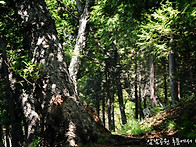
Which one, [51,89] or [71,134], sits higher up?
[51,89]

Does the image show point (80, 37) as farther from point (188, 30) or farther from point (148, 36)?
point (188, 30)

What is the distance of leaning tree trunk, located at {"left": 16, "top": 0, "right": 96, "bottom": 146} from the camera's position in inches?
108

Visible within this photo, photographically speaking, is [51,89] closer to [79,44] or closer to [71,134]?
[71,134]

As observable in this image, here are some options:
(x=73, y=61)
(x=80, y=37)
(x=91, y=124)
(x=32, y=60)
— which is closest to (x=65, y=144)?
(x=91, y=124)

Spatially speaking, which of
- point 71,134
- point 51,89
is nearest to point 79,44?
point 51,89

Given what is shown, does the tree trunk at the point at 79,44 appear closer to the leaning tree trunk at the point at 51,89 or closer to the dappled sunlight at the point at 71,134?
the leaning tree trunk at the point at 51,89

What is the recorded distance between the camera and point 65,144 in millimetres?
2580

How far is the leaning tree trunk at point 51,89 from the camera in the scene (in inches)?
108

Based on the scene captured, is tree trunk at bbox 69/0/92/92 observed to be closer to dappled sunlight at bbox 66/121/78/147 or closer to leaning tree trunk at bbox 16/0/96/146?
leaning tree trunk at bbox 16/0/96/146

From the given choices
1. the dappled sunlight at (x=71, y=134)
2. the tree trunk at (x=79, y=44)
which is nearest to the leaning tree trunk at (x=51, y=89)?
the dappled sunlight at (x=71, y=134)

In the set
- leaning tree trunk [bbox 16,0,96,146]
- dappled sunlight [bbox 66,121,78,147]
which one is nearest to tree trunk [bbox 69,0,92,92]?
leaning tree trunk [bbox 16,0,96,146]

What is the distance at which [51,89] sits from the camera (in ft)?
10.2

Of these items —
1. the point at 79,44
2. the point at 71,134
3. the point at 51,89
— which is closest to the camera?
the point at 71,134

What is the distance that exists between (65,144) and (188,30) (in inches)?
177
